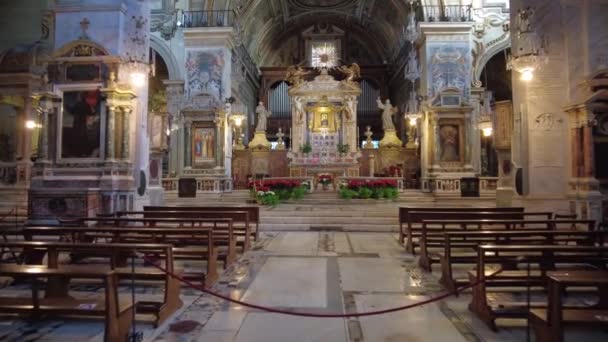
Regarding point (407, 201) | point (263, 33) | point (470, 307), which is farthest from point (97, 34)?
point (263, 33)

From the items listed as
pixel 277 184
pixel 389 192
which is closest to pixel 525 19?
pixel 389 192

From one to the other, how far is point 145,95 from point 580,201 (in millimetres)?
11569

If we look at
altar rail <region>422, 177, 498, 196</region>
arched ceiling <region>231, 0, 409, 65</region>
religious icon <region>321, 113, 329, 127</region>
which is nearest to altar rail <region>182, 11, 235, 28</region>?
arched ceiling <region>231, 0, 409, 65</region>

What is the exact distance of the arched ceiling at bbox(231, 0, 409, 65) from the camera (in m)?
22.9

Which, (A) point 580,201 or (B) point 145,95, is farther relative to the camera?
(B) point 145,95

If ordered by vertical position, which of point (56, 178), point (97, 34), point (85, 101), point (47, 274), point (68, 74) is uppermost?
point (97, 34)

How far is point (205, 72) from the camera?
18562 millimetres

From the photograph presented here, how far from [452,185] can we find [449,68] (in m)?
5.48

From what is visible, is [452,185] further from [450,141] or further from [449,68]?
[449,68]

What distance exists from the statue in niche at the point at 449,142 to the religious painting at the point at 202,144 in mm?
10837

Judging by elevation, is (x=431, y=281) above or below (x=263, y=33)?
below

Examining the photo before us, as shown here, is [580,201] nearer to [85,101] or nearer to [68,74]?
[85,101]

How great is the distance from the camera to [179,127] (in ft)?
60.9

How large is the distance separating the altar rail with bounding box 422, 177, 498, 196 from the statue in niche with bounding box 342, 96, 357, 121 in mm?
6072
